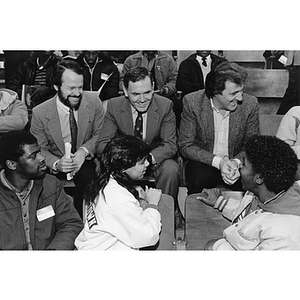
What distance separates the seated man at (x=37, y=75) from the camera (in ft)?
7.20

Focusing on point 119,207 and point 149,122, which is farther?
point 149,122

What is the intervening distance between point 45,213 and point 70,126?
1.60ft

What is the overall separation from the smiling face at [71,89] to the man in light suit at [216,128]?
0.58 meters

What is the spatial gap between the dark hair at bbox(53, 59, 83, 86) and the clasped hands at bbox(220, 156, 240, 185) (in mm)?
897

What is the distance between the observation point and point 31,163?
2076 millimetres

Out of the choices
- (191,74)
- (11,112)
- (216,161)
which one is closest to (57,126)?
(11,112)

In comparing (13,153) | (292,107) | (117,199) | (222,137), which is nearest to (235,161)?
(222,137)

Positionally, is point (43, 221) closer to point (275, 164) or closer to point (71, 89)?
point (71, 89)

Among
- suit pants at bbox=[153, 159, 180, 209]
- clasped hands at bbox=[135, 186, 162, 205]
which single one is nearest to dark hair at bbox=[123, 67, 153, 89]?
suit pants at bbox=[153, 159, 180, 209]

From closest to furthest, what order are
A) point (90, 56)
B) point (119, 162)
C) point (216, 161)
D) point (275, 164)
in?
point (275, 164)
point (119, 162)
point (90, 56)
point (216, 161)

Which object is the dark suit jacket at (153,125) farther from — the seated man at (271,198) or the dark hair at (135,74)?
the seated man at (271,198)

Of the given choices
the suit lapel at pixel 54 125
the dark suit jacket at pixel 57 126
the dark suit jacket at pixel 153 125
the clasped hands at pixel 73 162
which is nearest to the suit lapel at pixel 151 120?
the dark suit jacket at pixel 153 125

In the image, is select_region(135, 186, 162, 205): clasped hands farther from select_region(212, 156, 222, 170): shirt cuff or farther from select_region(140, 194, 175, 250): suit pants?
select_region(212, 156, 222, 170): shirt cuff

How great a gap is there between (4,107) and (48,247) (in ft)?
2.50
